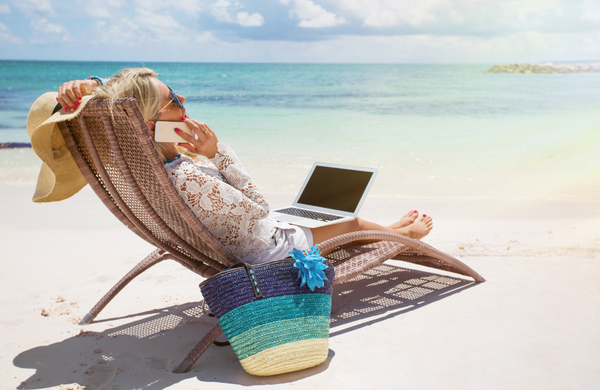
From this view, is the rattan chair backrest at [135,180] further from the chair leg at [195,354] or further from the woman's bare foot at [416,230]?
the woman's bare foot at [416,230]

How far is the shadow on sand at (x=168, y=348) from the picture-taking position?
2020 millimetres

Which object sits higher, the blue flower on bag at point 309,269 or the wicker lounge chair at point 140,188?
the wicker lounge chair at point 140,188

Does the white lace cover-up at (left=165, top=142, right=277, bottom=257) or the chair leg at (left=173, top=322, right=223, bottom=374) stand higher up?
the white lace cover-up at (left=165, top=142, right=277, bottom=257)

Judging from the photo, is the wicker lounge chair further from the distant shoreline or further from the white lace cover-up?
the distant shoreline

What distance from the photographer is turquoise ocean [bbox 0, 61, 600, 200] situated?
25.3 feet

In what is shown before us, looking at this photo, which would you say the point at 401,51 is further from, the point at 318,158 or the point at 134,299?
the point at 134,299

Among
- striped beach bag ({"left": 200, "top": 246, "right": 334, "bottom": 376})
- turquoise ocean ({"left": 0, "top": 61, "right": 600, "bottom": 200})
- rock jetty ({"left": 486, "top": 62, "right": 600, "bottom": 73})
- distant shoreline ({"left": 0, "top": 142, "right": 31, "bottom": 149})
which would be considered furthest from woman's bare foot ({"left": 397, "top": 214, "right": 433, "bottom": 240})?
rock jetty ({"left": 486, "top": 62, "right": 600, "bottom": 73})

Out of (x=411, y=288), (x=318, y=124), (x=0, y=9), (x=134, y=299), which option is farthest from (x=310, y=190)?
(x=0, y=9)

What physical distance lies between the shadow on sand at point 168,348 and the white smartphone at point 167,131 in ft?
3.25

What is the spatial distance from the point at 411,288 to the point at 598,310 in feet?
3.46

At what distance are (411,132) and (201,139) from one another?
40.0 feet

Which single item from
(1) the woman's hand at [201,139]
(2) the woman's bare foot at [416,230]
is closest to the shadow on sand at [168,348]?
(2) the woman's bare foot at [416,230]

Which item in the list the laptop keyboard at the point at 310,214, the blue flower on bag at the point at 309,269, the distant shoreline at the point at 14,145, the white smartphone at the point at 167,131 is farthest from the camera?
the distant shoreline at the point at 14,145

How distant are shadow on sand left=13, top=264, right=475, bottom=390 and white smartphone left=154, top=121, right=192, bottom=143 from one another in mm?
990
